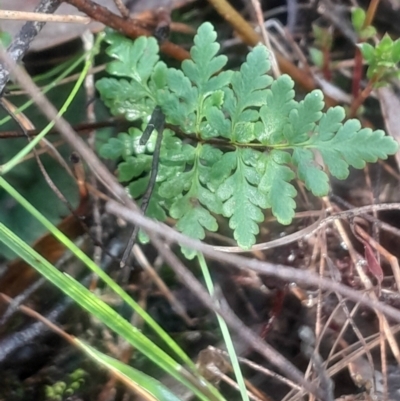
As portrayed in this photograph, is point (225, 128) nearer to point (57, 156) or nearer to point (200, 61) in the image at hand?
point (200, 61)

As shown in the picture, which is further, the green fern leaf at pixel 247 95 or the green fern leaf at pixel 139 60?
the green fern leaf at pixel 139 60

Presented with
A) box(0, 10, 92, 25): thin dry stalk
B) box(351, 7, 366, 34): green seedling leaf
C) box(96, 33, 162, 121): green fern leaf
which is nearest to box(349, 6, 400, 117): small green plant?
box(351, 7, 366, 34): green seedling leaf

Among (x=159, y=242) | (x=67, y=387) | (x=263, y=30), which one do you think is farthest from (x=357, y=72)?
(x=67, y=387)

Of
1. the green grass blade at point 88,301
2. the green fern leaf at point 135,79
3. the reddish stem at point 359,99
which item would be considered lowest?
the green grass blade at point 88,301

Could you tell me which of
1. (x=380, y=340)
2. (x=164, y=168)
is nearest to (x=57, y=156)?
(x=164, y=168)

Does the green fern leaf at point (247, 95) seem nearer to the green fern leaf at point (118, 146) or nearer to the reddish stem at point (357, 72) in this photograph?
the green fern leaf at point (118, 146)

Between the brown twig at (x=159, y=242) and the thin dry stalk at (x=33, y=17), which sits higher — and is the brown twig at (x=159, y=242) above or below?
below

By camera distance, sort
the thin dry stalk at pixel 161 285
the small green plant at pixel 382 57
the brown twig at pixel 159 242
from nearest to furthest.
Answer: the brown twig at pixel 159 242, the small green plant at pixel 382 57, the thin dry stalk at pixel 161 285

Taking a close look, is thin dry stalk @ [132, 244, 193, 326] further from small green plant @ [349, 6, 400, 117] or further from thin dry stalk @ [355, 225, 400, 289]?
small green plant @ [349, 6, 400, 117]

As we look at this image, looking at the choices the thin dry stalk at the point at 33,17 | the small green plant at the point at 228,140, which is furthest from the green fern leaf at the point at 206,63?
the thin dry stalk at the point at 33,17
